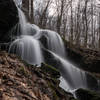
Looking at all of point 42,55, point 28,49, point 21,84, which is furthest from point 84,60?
point 21,84

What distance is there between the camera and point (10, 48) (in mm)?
7805

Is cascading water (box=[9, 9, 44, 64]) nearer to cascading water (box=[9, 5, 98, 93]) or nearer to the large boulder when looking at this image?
cascading water (box=[9, 5, 98, 93])

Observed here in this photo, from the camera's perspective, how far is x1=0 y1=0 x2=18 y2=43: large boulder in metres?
8.23

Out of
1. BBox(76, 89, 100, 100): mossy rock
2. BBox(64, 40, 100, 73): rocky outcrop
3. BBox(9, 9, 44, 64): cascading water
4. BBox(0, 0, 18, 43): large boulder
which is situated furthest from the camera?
BBox(64, 40, 100, 73): rocky outcrop

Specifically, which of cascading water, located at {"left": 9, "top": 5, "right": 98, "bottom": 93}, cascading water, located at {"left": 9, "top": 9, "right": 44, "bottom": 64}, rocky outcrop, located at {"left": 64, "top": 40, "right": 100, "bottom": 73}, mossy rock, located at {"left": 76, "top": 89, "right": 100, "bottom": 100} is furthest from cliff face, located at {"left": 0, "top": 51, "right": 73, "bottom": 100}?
rocky outcrop, located at {"left": 64, "top": 40, "right": 100, "bottom": 73}

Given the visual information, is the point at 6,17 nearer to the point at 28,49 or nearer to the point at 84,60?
the point at 28,49

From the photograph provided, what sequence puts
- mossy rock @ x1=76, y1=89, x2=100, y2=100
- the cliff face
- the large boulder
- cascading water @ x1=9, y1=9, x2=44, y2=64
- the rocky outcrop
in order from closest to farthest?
the cliff face, mossy rock @ x1=76, y1=89, x2=100, y2=100, cascading water @ x1=9, y1=9, x2=44, y2=64, the large boulder, the rocky outcrop

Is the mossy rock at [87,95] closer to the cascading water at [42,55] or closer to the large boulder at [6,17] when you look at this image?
the cascading water at [42,55]

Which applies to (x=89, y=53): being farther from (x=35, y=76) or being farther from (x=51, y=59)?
(x=35, y=76)

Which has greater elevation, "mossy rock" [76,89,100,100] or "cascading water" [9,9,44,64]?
"cascading water" [9,9,44,64]

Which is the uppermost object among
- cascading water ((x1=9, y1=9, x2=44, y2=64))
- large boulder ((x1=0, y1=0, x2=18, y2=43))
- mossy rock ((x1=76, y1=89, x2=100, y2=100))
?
large boulder ((x1=0, y1=0, x2=18, y2=43))

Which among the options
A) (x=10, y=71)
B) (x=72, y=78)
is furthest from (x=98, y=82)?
(x=10, y=71)

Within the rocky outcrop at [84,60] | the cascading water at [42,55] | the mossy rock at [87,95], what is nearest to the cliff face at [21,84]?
the mossy rock at [87,95]

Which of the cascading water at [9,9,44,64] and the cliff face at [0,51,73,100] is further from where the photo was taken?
the cascading water at [9,9,44,64]
